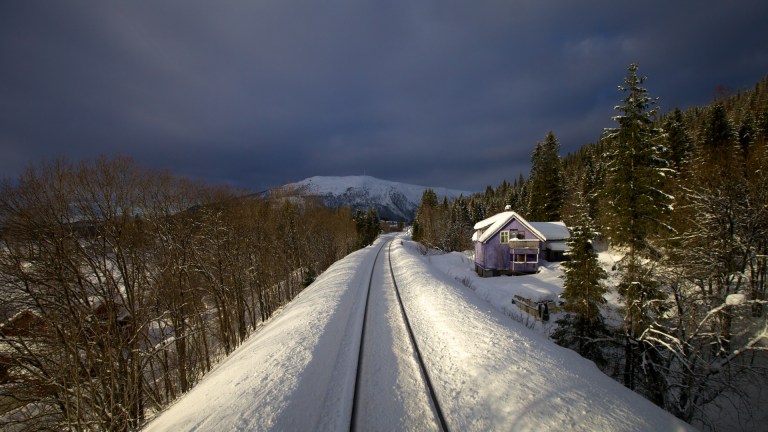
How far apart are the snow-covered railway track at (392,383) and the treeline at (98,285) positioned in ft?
22.0

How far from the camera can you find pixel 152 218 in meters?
14.2

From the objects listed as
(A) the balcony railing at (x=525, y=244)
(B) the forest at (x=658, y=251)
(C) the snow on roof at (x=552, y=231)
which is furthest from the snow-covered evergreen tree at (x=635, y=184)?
(C) the snow on roof at (x=552, y=231)

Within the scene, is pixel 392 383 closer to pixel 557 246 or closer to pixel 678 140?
pixel 557 246

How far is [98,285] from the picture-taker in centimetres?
1088

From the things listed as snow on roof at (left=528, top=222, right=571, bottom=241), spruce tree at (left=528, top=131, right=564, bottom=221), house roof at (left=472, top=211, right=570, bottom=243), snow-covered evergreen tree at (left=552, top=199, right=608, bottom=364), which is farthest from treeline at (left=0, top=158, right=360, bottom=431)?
spruce tree at (left=528, top=131, right=564, bottom=221)

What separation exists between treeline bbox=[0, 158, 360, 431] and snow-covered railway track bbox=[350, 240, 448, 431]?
22.0 feet

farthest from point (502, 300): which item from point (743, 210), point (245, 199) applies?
point (245, 199)

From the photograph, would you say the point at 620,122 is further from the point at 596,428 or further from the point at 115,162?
the point at 115,162

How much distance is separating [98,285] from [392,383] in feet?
39.9

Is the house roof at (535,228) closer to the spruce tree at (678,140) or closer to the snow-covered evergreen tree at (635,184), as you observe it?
the spruce tree at (678,140)

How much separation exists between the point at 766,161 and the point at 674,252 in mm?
7136

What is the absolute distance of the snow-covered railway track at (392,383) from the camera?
530 cm

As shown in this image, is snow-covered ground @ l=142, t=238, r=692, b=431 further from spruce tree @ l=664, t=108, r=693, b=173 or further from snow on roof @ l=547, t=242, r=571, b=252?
spruce tree @ l=664, t=108, r=693, b=173

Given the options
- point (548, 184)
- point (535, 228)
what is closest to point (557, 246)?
point (535, 228)
